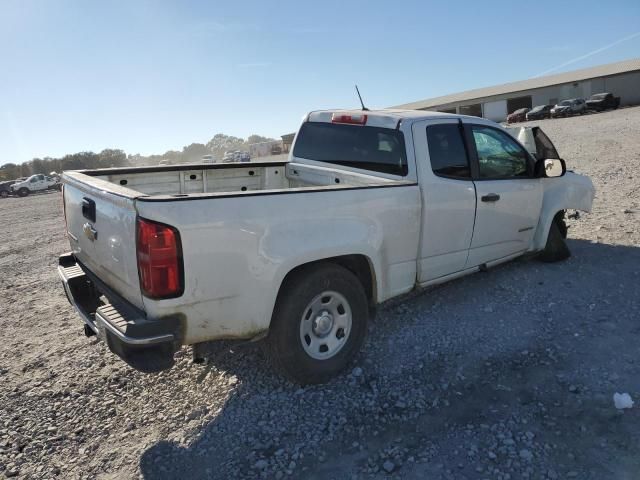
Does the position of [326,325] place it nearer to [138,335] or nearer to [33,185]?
[138,335]

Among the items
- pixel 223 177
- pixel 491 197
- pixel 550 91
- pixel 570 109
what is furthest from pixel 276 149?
pixel 491 197

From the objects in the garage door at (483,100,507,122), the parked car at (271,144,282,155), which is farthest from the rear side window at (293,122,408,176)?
the parked car at (271,144,282,155)

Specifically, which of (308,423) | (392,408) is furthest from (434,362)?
(308,423)

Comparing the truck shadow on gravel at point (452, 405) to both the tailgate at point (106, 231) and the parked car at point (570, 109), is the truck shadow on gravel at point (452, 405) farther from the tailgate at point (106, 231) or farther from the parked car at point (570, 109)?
the parked car at point (570, 109)

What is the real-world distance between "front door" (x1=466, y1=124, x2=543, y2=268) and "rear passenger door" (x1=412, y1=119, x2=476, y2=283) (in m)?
0.16

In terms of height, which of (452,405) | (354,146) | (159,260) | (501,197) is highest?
(354,146)

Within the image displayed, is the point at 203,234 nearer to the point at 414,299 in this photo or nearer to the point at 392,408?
the point at 392,408

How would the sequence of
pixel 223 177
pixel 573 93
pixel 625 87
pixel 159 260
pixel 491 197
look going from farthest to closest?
pixel 573 93 < pixel 625 87 < pixel 223 177 < pixel 491 197 < pixel 159 260

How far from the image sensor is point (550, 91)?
170 feet

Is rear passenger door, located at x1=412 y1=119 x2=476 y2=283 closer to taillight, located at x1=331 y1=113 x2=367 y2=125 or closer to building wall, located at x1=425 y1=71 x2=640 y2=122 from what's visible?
taillight, located at x1=331 y1=113 x2=367 y2=125

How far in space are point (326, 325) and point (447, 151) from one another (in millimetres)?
1934

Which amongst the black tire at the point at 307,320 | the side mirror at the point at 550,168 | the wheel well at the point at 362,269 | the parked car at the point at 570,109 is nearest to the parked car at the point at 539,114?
the parked car at the point at 570,109

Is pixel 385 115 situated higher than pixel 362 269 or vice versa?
pixel 385 115

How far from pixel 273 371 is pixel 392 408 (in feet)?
3.12
